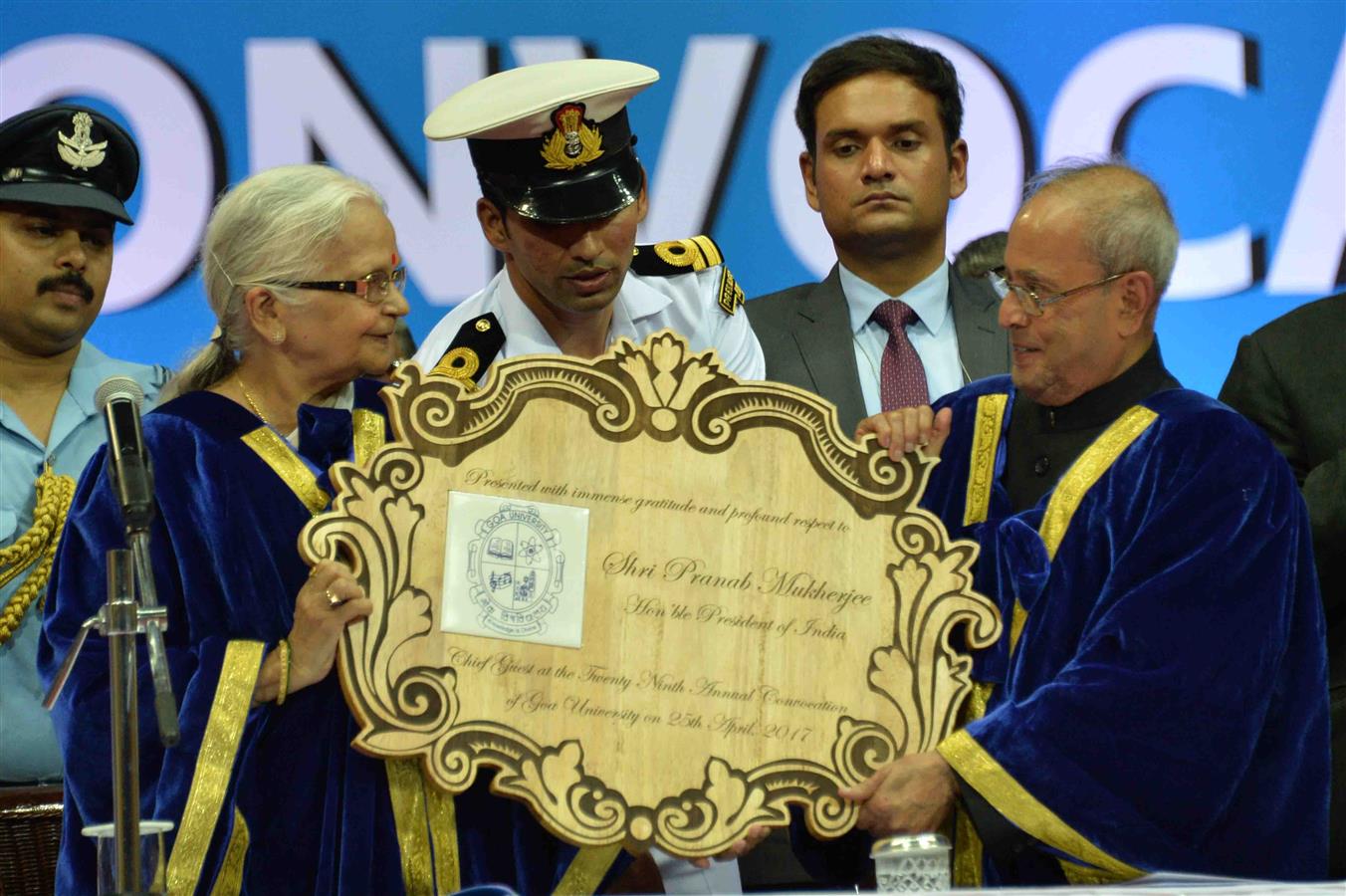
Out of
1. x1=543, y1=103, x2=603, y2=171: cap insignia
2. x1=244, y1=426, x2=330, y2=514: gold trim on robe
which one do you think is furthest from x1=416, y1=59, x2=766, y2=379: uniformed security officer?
x1=244, y1=426, x2=330, y2=514: gold trim on robe

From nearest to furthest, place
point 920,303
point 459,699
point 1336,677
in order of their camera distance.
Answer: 1. point 459,699
2. point 1336,677
3. point 920,303

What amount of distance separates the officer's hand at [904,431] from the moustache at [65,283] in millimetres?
1925

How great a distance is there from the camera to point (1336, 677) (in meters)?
3.83

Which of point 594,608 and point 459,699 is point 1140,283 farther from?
point 459,699

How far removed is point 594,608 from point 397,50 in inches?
99.9

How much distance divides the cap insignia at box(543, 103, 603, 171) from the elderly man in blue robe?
0.83m

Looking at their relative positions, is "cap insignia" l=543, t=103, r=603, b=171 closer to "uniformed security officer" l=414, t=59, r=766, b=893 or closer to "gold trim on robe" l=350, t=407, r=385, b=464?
"uniformed security officer" l=414, t=59, r=766, b=893

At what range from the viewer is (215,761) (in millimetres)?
3254

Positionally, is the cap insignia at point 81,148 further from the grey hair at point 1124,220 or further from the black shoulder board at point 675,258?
the grey hair at point 1124,220

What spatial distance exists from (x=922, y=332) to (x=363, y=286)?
53.8 inches

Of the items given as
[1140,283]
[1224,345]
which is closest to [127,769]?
[1140,283]

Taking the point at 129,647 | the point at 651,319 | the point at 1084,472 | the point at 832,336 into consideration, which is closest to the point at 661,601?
the point at 1084,472

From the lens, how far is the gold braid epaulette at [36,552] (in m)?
4.19

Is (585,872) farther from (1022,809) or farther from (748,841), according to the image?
(1022,809)
